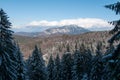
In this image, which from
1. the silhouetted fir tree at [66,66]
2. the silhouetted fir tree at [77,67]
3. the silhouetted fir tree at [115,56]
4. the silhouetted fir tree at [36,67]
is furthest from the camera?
the silhouetted fir tree at [66,66]

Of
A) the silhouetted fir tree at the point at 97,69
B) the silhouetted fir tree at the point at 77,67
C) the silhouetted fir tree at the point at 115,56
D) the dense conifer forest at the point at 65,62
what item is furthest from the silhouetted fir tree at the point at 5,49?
the silhouetted fir tree at the point at 77,67

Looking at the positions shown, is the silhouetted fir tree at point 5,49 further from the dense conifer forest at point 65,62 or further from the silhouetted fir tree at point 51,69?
the silhouetted fir tree at point 51,69

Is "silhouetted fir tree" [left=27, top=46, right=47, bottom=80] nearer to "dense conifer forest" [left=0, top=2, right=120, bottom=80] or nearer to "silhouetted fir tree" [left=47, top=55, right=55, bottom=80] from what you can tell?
"dense conifer forest" [left=0, top=2, right=120, bottom=80]

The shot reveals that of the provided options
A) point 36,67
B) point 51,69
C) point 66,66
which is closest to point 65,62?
point 66,66

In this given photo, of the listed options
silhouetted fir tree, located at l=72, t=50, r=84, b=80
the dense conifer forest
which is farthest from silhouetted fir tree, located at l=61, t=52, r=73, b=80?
silhouetted fir tree, located at l=72, t=50, r=84, b=80

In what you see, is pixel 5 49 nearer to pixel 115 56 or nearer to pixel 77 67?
pixel 115 56

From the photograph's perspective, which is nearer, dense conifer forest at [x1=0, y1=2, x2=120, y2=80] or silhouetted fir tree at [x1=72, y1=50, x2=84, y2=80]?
dense conifer forest at [x1=0, y1=2, x2=120, y2=80]

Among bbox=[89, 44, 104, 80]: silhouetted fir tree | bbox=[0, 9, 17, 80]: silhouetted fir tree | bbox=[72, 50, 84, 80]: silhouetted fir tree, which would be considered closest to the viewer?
bbox=[0, 9, 17, 80]: silhouetted fir tree

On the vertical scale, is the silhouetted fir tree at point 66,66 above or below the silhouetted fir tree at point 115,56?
below

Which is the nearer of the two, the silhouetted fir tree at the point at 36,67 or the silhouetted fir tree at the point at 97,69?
the silhouetted fir tree at the point at 97,69

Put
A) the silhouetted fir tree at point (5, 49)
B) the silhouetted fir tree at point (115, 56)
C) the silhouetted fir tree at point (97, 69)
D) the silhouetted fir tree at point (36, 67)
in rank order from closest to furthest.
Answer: the silhouetted fir tree at point (115, 56) < the silhouetted fir tree at point (5, 49) < the silhouetted fir tree at point (97, 69) < the silhouetted fir tree at point (36, 67)
